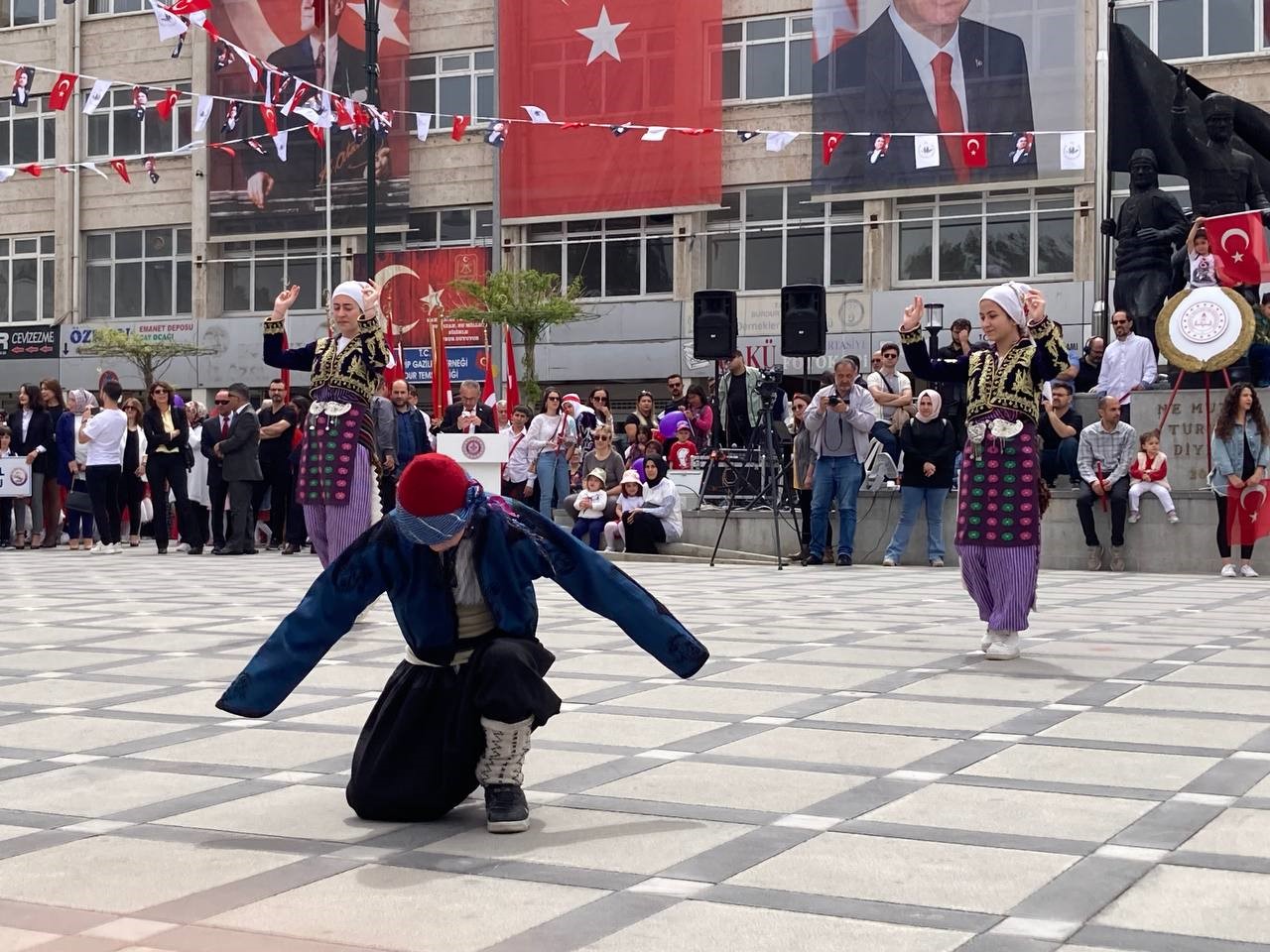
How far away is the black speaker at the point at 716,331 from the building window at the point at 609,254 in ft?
57.6

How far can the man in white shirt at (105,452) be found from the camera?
63.6 feet

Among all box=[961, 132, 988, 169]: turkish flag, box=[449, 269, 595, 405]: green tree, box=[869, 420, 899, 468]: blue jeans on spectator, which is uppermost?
box=[961, 132, 988, 169]: turkish flag

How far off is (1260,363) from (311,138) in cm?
2820

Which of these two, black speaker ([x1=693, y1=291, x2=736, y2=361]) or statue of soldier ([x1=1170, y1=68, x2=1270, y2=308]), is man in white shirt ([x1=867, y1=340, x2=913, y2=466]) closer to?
black speaker ([x1=693, y1=291, x2=736, y2=361])

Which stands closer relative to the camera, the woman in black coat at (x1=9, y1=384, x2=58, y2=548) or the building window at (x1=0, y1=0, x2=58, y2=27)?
the woman in black coat at (x1=9, y1=384, x2=58, y2=548)

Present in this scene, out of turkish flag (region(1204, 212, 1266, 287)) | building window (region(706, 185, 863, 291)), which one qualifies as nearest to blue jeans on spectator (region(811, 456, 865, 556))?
turkish flag (region(1204, 212, 1266, 287))

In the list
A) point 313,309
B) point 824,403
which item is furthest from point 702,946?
point 313,309

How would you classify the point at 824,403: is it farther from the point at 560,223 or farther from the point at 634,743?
the point at 560,223

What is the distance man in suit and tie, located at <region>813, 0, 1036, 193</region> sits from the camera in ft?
115

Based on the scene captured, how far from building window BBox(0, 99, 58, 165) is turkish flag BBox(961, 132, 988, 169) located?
2344 cm

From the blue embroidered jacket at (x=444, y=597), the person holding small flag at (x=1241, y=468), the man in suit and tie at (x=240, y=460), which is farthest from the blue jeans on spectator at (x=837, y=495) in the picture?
the blue embroidered jacket at (x=444, y=597)

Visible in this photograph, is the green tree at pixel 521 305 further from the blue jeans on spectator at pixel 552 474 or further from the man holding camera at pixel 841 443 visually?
the man holding camera at pixel 841 443

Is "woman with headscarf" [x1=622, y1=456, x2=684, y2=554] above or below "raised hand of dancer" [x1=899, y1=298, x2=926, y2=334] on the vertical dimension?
below

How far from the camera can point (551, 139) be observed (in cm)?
3944
